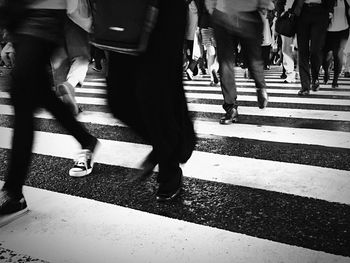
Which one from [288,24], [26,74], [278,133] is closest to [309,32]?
[288,24]

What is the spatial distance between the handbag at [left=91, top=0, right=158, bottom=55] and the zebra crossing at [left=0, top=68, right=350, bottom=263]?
0.75 metres

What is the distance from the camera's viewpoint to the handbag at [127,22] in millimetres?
1760

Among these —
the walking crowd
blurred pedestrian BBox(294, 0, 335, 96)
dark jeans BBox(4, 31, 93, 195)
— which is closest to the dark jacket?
blurred pedestrian BBox(294, 0, 335, 96)

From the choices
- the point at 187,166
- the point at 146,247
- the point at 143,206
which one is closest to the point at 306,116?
the point at 187,166

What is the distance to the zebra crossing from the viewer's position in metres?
1.60

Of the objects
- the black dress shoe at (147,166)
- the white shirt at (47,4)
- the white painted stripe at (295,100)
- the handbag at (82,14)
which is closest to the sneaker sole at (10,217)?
the black dress shoe at (147,166)

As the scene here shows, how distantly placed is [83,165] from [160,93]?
2.98 feet

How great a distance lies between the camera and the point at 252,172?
2.54 m

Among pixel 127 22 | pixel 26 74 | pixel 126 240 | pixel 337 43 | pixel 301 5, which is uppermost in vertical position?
pixel 301 5

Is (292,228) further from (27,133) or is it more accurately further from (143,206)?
(27,133)

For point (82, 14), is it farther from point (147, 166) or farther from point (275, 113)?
point (275, 113)

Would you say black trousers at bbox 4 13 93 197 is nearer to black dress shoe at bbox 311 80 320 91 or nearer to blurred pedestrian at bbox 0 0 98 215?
blurred pedestrian at bbox 0 0 98 215

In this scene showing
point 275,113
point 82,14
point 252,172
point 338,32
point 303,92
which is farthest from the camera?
point 338,32

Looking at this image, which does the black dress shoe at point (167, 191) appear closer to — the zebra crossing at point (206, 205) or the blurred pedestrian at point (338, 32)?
the zebra crossing at point (206, 205)
